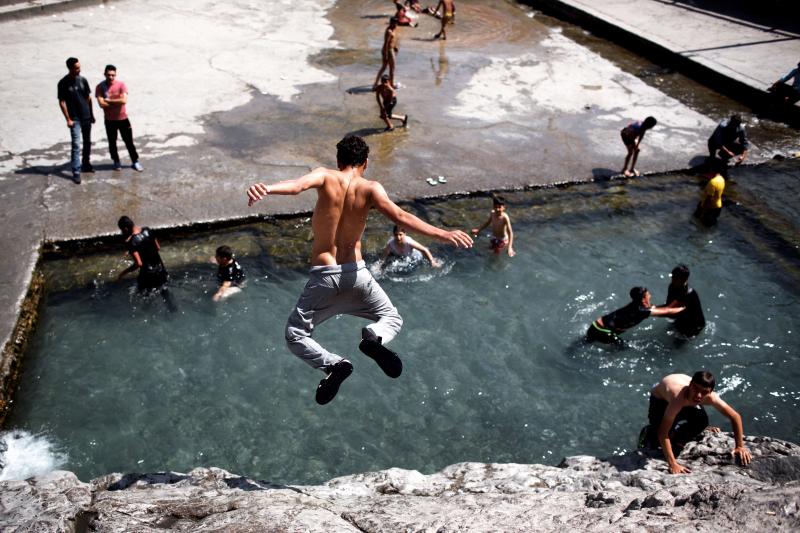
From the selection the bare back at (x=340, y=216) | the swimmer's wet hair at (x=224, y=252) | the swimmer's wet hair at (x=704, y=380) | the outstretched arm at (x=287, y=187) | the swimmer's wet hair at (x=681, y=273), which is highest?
the outstretched arm at (x=287, y=187)

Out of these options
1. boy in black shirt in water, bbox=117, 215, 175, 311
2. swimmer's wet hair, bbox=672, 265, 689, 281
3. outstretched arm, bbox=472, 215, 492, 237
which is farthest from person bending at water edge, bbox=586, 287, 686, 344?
boy in black shirt in water, bbox=117, 215, 175, 311

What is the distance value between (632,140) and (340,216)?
28.8 feet

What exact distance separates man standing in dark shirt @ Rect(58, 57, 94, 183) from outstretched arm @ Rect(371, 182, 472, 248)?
7780 millimetres

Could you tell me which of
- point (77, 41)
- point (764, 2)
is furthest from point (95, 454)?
point (764, 2)

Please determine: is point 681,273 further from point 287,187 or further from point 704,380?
point 287,187

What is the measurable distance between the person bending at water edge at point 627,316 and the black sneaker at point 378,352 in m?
4.38

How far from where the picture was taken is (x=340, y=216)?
4.91 m

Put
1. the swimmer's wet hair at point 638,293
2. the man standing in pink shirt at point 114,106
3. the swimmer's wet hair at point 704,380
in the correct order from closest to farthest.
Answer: the swimmer's wet hair at point 704,380
the swimmer's wet hair at point 638,293
the man standing in pink shirt at point 114,106

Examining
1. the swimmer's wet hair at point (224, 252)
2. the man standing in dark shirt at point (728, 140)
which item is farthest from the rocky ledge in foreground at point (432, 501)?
the man standing in dark shirt at point (728, 140)

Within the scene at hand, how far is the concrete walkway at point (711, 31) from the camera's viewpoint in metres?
16.4

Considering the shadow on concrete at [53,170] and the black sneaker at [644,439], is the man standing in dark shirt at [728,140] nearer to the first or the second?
the black sneaker at [644,439]

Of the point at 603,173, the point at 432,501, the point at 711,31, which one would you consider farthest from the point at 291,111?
the point at 711,31

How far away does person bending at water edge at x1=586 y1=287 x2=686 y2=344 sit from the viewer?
849cm

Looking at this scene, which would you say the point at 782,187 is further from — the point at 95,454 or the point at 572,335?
the point at 95,454
